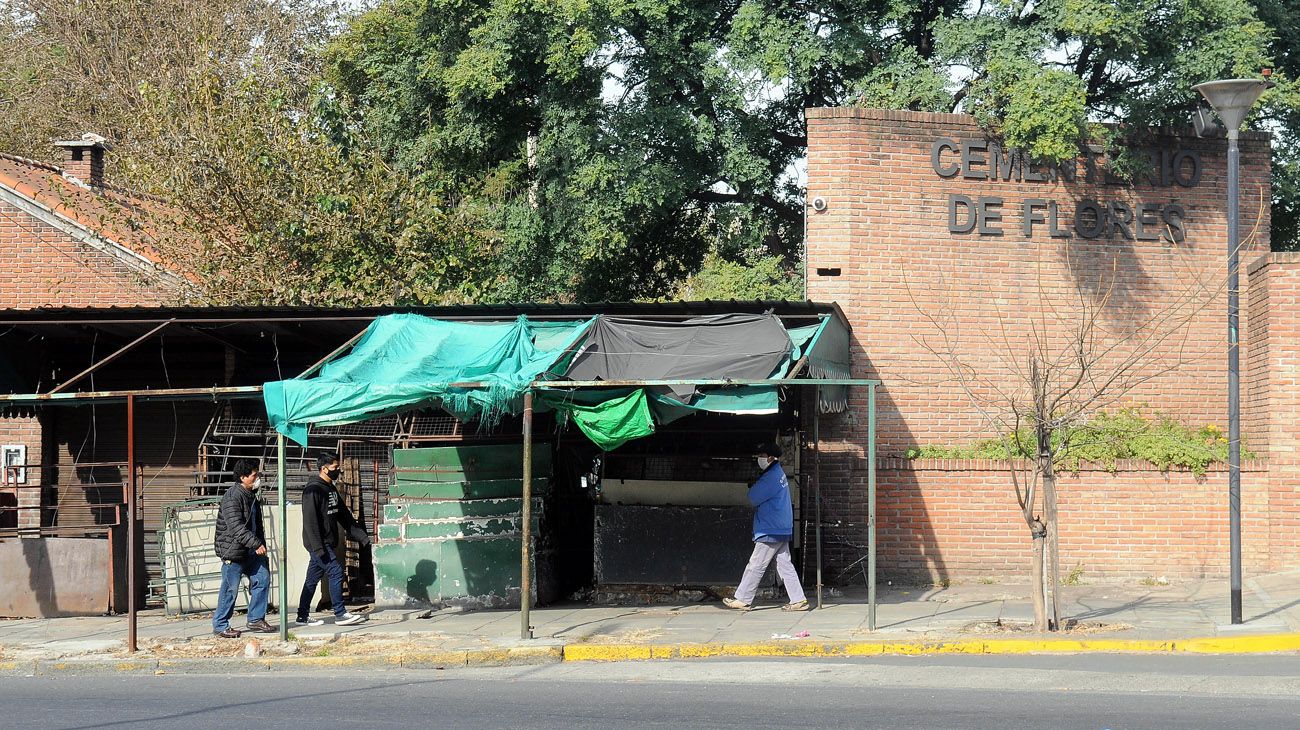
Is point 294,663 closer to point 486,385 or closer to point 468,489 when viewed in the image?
point 486,385

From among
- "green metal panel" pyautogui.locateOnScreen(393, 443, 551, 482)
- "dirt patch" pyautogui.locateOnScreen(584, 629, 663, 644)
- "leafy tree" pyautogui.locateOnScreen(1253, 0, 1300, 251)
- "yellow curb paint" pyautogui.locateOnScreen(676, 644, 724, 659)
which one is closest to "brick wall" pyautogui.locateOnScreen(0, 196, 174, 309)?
"green metal panel" pyautogui.locateOnScreen(393, 443, 551, 482)

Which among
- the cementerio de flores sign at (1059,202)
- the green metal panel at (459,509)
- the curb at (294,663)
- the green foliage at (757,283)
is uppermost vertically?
the cementerio de flores sign at (1059,202)

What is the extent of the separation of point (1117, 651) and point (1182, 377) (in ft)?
22.1

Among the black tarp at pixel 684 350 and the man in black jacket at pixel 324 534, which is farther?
the man in black jacket at pixel 324 534

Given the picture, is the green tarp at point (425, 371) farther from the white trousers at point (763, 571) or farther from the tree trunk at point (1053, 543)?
the tree trunk at point (1053, 543)

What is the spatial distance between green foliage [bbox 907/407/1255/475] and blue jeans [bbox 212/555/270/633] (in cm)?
822

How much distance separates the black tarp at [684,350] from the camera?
42.8ft

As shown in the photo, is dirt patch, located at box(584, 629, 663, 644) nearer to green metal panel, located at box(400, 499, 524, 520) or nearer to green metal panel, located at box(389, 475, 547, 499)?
green metal panel, located at box(400, 499, 524, 520)

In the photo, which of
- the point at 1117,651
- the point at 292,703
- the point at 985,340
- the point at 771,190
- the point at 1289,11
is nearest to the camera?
the point at 292,703

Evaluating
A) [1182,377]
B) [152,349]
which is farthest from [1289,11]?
[152,349]

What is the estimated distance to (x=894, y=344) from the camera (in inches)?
667

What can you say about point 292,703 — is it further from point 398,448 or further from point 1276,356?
point 1276,356

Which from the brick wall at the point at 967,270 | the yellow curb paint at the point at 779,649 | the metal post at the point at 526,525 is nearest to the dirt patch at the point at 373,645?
the metal post at the point at 526,525

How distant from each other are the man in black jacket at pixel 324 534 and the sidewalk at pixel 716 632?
0.34 m
